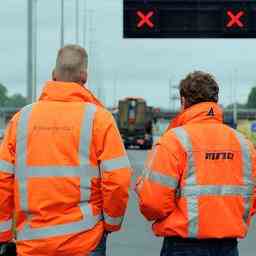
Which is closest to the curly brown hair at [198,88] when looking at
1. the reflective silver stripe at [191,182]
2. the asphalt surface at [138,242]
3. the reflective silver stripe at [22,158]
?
the reflective silver stripe at [191,182]

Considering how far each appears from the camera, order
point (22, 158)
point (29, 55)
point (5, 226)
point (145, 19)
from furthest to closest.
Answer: point (29, 55) → point (145, 19) → point (5, 226) → point (22, 158)

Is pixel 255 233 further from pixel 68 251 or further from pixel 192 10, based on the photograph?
pixel 192 10

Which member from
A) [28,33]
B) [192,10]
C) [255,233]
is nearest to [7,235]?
[255,233]

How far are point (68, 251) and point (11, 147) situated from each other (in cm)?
67

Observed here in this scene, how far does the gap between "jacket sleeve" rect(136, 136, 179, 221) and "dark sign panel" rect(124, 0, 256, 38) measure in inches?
850

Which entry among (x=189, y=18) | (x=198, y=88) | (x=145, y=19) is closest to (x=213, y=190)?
(x=198, y=88)

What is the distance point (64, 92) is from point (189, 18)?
22.5 metres

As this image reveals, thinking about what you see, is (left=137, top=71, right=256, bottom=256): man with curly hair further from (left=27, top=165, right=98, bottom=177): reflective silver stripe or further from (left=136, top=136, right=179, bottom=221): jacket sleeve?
(left=27, top=165, right=98, bottom=177): reflective silver stripe

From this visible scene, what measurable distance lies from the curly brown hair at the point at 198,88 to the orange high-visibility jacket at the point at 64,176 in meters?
0.57

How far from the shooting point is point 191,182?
223 inches

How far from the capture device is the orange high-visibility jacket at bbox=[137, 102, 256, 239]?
563cm

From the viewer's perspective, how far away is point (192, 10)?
91.5ft

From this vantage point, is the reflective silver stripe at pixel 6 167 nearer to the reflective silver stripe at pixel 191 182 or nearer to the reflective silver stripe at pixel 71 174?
the reflective silver stripe at pixel 71 174

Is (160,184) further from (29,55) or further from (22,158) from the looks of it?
(29,55)
